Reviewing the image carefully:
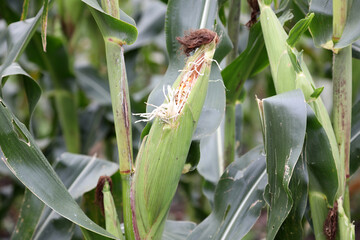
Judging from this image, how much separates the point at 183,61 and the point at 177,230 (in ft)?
1.67

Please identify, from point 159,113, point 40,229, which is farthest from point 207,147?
point 159,113

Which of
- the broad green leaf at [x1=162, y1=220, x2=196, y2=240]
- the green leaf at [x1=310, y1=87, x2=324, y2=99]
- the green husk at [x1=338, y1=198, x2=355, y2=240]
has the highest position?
the green leaf at [x1=310, y1=87, x2=324, y2=99]

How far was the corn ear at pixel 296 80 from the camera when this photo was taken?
0.94m

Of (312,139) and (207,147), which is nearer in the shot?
(312,139)

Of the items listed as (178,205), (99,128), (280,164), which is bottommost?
(178,205)

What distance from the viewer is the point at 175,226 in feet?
4.32

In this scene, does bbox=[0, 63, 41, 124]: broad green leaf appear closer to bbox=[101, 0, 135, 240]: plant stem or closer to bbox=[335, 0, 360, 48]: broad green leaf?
bbox=[101, 0, 135, 240]: plant stem

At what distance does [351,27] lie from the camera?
3.32 feet

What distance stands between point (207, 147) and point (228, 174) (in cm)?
40

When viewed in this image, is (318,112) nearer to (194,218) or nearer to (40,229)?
(40,229)

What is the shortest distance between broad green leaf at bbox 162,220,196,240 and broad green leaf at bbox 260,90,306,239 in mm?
388

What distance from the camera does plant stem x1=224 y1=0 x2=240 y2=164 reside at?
1250mm

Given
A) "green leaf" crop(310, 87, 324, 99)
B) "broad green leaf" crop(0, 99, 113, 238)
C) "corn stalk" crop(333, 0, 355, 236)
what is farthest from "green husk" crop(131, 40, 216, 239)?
"corn stalk" crop(333, 0, 355, 236)

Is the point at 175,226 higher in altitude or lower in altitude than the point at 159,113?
lower
